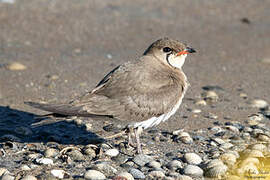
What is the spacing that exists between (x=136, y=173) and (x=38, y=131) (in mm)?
1626

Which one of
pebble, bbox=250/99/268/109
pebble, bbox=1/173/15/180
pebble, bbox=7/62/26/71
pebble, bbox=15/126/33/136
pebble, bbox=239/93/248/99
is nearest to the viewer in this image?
pebble, bbox=1/173/15/180

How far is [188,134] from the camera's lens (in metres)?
6.06

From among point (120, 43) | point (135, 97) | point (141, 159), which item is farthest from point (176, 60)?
point (120, 43)

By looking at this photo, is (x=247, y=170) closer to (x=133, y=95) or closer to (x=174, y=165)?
(x=174, y=165)

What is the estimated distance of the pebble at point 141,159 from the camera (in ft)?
17.2

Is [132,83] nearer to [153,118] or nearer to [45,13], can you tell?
[153,118]

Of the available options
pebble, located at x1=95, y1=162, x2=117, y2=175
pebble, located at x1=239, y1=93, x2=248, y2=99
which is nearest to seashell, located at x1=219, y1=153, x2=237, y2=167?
pebble, located at x1=95, y1=162, x2=117, y2=175

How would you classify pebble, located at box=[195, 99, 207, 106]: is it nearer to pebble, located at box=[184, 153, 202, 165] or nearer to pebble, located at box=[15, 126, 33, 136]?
pebble, located at box=[184, 153, 202, 165]

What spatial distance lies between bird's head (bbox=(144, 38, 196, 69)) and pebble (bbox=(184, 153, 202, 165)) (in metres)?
1.20

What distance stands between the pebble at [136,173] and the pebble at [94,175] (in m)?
0.31

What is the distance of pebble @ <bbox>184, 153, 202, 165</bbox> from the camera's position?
5.29m

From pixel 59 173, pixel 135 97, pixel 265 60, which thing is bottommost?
pixel 59 173

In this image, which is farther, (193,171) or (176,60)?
(176,60)

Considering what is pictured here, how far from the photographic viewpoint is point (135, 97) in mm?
5453
